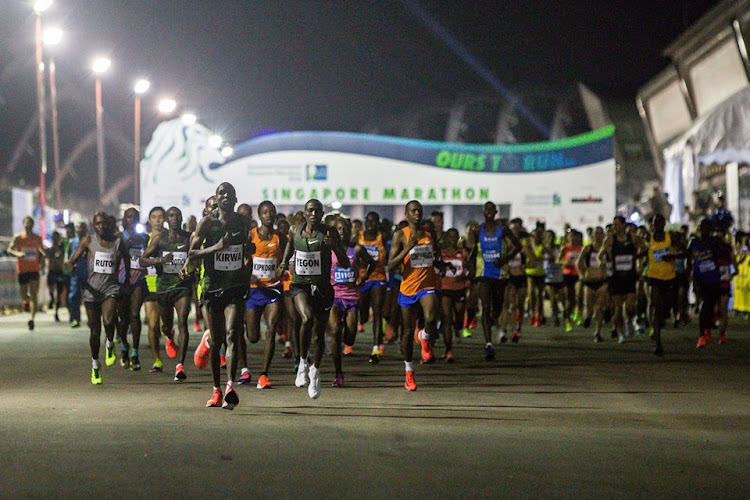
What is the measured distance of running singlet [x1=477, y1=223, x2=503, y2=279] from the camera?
52.3ft

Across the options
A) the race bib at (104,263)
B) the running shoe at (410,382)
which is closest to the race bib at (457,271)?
the running shoe at (410,382)

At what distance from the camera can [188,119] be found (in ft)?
131

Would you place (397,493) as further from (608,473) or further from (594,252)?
(594,252)

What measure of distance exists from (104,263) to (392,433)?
210 inches

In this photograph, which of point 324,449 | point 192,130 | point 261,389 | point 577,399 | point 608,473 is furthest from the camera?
point 192,130

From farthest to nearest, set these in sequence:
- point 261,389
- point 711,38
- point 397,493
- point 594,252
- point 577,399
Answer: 1. point 711,38
2. point 594,252
3. point 261,389
4. point 577,399
5. point 397,493

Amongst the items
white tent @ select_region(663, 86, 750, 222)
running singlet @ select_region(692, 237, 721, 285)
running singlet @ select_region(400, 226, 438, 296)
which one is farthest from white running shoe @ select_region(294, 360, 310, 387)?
white tent @ select_region(663, 86, 750, 222)

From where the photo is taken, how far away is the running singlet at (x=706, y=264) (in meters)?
17.6

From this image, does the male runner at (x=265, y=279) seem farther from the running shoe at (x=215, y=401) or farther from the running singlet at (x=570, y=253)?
the running singlet at (x=570, y=253)

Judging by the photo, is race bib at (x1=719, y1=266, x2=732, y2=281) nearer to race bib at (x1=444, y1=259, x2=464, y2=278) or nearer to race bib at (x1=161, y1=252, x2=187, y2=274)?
race bib at (x1=444, y1=259, x2=464, y2=278)

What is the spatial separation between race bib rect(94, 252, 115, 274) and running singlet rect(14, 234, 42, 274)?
395 inches

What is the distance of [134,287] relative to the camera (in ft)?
47.3

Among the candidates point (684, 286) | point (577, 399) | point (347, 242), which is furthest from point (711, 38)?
point (577, 399)

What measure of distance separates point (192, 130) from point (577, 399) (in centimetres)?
3082
